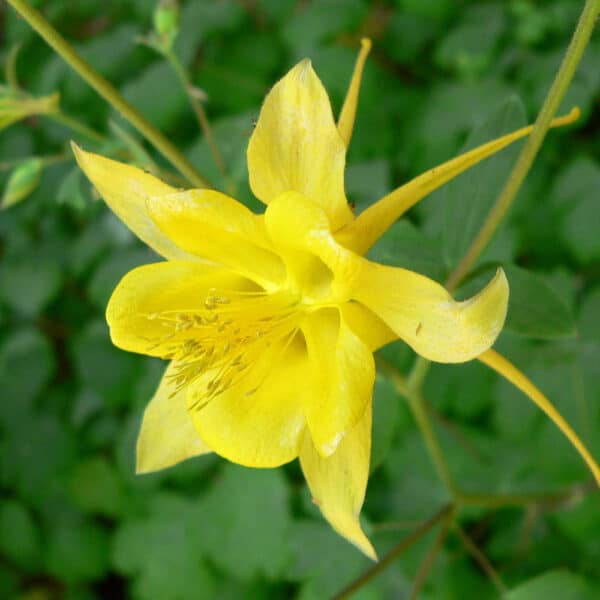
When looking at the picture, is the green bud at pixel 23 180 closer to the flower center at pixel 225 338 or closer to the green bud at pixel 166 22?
the green bud at pixel 166 22

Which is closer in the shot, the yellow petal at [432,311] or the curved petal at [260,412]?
the yellow petal at [432,311]

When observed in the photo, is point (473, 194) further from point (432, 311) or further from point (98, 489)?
point (98, 489)

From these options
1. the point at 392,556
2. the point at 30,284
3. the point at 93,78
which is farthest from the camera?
the point at 30,284

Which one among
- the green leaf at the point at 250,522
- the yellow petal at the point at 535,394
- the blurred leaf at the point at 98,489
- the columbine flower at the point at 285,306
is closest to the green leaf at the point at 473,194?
the columbine flower at the point at 285,306

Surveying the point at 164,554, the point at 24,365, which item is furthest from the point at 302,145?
the point at 24,365

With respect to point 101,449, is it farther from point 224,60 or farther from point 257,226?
point 257,226

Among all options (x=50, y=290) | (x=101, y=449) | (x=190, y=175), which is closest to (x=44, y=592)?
(x=101, y=449)
